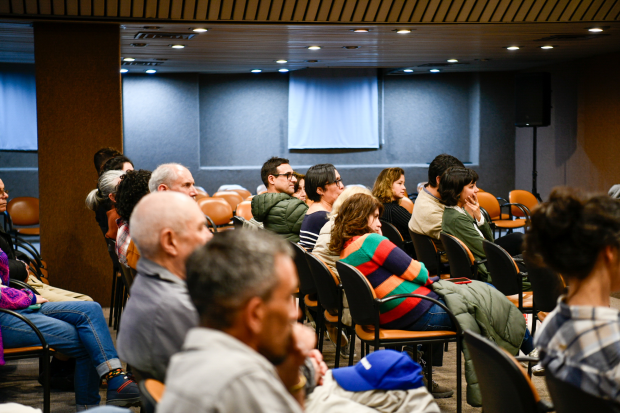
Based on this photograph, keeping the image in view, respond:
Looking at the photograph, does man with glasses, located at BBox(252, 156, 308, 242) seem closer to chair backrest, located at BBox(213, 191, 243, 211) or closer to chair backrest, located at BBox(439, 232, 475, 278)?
chair backrest, located at BBox(439, 232, 475, 278)

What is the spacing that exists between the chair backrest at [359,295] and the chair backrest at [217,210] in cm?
393

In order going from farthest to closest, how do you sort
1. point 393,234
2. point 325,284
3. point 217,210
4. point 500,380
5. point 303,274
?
point 217,210 → point 393,234 → point 303,274 → point 325,284 → point 500,380

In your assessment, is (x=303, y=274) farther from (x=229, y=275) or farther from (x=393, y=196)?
(x=229, y=275)

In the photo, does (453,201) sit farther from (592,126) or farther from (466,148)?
(466,148)

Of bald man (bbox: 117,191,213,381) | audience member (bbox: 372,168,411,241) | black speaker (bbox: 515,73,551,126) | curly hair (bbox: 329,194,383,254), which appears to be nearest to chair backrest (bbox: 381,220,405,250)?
audience member (bbox: 372,168,411,241)

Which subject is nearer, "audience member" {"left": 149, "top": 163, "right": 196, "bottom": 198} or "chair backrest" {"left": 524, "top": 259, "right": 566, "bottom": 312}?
"audience member" {"left": 149, "top": 163, "right": 196, "bottom": 198}

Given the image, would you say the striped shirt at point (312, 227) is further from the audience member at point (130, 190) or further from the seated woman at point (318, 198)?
the audience member at point (130, 190)

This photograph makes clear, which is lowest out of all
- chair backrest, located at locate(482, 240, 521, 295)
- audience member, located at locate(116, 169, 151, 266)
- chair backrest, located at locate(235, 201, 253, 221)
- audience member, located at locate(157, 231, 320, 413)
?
chair backrest, located at locate(482, 240, 521, 295)

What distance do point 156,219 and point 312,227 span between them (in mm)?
2429

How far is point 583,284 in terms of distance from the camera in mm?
1610

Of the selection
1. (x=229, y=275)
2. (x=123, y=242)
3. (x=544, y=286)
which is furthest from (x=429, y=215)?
(x=229, y=275)

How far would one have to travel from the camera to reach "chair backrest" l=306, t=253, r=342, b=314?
133 inches

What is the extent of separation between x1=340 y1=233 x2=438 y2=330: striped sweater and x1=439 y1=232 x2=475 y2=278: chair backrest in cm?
98

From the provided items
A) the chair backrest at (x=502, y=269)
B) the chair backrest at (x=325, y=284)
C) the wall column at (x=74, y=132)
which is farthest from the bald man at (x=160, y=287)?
the wall column at (x=74, y=132)
